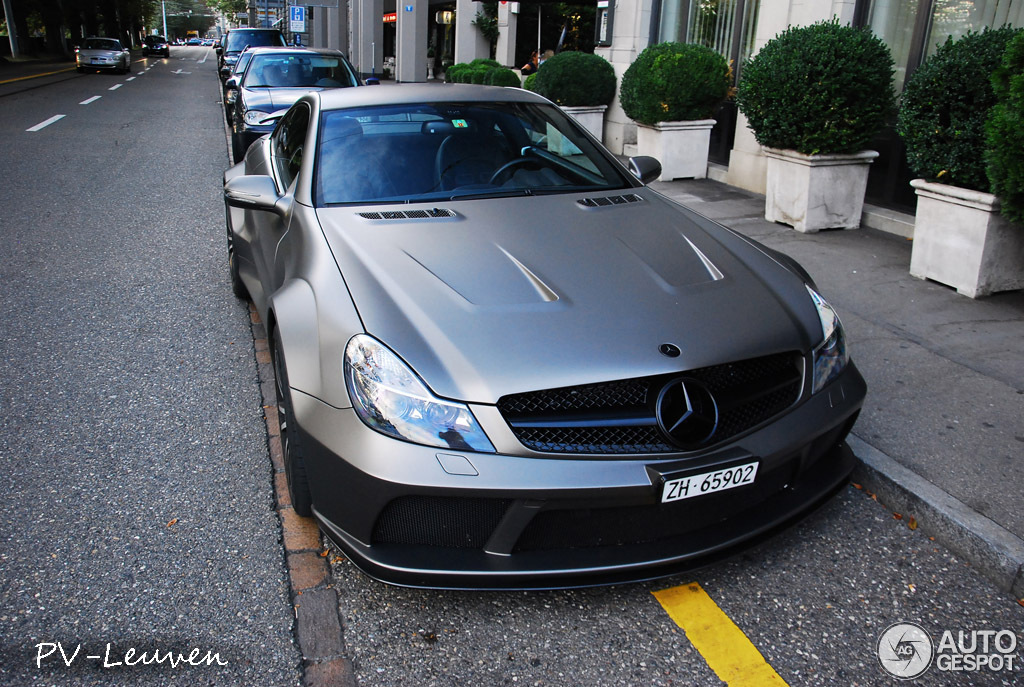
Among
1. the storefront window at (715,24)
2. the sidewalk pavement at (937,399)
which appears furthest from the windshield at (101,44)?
the sidewalk pavement at (937,399)

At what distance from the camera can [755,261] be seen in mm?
3545

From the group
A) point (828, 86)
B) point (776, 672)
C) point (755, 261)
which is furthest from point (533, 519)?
point (828, 86)

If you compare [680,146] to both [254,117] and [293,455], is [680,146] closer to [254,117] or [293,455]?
[254,117]

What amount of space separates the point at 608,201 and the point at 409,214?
3.14 ft

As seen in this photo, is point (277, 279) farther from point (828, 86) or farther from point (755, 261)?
point (828, 86)

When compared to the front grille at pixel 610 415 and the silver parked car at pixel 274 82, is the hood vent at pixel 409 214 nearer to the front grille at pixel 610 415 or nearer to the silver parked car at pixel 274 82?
the front grille at pixel 610 415

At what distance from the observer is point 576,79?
12445 mm

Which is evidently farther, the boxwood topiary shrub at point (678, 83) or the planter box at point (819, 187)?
the boxwood topiary shrub at point (678, 83)

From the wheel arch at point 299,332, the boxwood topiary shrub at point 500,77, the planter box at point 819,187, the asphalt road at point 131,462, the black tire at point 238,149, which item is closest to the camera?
the asphalt road at point 131,462

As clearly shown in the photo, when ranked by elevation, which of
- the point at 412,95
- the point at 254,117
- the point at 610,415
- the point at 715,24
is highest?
the point at 715,24

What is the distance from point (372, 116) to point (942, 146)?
13.0 feet

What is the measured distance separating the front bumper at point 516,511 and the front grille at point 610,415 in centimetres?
4

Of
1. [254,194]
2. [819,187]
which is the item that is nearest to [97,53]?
[819,187]

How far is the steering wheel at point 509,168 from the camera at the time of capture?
13.5ft
